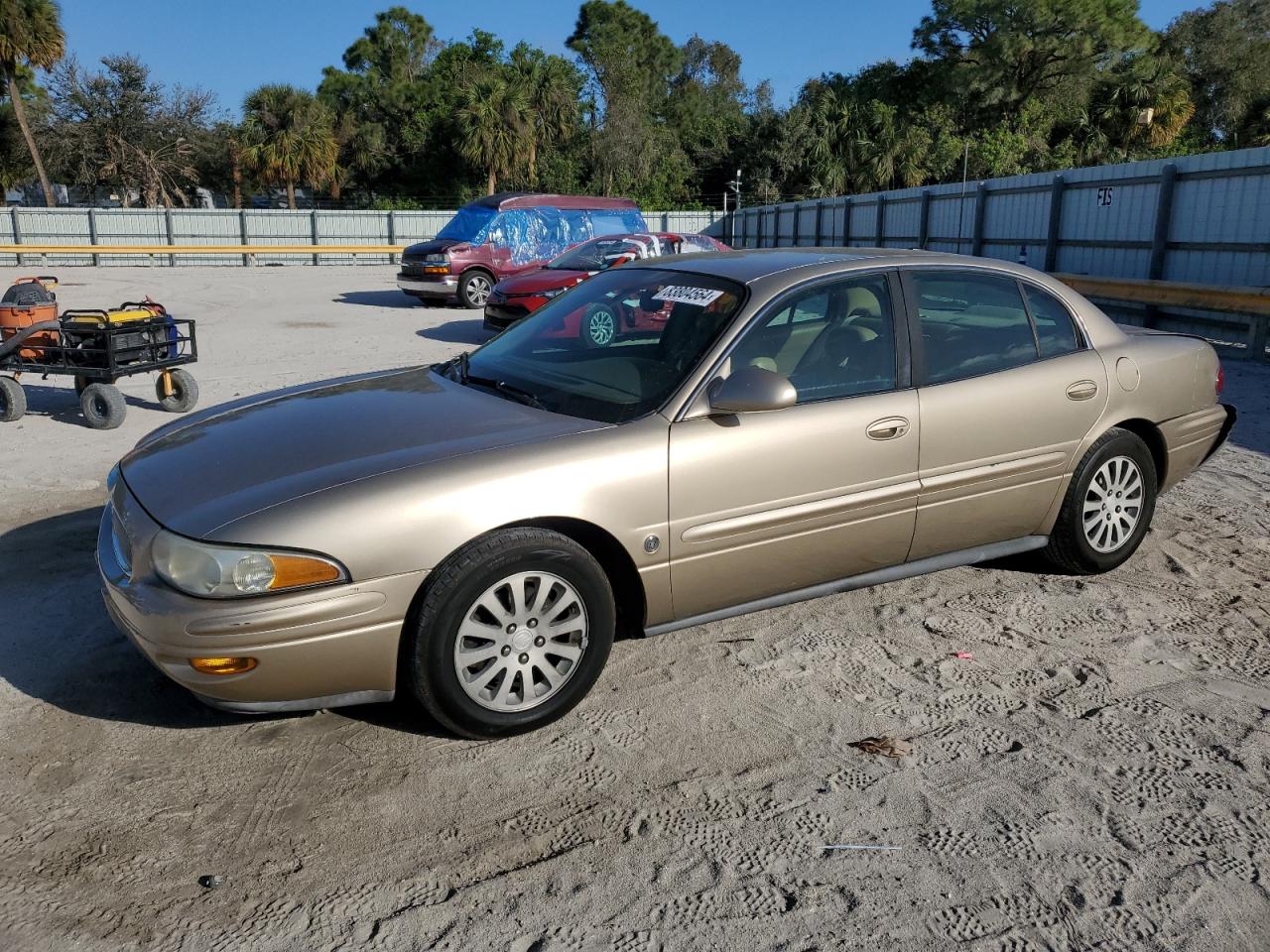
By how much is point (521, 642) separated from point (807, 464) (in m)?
1.26

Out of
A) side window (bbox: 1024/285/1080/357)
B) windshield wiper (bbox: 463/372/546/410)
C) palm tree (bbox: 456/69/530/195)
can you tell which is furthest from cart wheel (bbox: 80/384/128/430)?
palm tree (bbox: 456/69/530/195)

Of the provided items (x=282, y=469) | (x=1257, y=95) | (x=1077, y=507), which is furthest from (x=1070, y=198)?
(x=1257, y=95)

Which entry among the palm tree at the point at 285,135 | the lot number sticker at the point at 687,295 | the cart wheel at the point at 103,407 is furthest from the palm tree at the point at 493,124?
the lot number sticker at the point at 687,295

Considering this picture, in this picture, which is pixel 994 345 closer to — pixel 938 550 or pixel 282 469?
pixel 938 550

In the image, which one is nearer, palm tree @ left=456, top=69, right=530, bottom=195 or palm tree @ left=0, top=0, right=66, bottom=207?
palm tree @ left=0, top=0, right=66, bottom=207

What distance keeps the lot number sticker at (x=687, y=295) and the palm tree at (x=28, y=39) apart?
4221 centimetres

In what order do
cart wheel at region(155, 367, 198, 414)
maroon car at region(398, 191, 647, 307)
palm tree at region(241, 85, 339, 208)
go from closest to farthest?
cart wheel at region(155, 367, 198, 414)
maroon car at region(398, 191, 647, 307)
palm tree at region(241, 85, 339, 208)

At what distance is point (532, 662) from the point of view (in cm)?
A: 336

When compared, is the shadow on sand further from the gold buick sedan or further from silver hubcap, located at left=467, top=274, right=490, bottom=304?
the gold buick sedan

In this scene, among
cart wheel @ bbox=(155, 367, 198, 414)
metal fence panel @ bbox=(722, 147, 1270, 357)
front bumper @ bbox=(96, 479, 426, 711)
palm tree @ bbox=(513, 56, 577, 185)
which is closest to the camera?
front bumper @ bbox=(96, 479, 426, 711)

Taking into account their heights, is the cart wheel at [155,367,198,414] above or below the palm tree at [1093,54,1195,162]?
below

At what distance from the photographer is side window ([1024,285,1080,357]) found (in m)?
4.62

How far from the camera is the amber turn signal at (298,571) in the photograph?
3.01m

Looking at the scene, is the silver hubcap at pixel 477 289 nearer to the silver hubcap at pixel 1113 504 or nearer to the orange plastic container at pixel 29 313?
the orange plastic container at pixel 29 313
